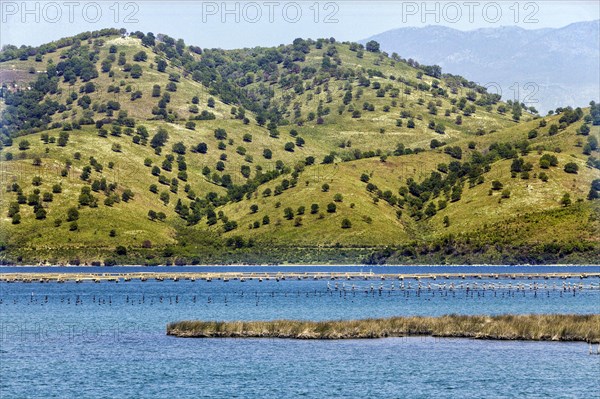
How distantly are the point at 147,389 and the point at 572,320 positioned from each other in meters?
46.5

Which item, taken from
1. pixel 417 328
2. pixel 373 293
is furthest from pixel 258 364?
pixel 373 293

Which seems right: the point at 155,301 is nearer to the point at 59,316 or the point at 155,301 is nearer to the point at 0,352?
the point at 59,316

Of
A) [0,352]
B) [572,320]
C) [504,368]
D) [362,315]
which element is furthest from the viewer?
[362,315]

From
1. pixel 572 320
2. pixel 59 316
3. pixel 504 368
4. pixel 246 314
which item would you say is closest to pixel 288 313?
pixel 246 314

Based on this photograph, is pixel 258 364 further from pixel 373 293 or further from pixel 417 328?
pixel 373 293

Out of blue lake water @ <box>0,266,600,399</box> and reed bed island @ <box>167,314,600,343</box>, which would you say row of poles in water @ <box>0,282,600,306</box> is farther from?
reed bed island @ <box>167,314,600,343</box>

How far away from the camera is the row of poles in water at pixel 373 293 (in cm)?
17388

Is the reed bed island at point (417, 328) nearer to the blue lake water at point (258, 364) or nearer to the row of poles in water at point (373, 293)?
the blue lake water at point (258, 364)

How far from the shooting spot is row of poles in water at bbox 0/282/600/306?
17388 centimetres

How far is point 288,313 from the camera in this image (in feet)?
483

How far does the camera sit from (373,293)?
185750mm

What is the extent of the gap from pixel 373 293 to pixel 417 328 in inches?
2864

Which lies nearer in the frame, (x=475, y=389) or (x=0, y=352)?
(x=475, y=389)

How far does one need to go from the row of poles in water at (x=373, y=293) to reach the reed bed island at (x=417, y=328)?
2104 inches
